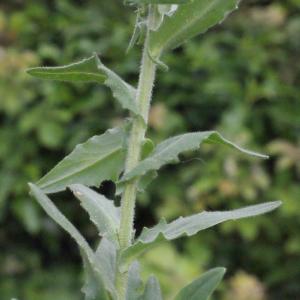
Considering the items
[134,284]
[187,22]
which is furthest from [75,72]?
[134,284]

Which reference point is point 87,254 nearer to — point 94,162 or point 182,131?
point 94,162

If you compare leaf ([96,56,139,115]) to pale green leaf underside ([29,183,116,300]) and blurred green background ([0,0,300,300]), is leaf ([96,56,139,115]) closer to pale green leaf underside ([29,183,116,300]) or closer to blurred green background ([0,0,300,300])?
pale green leaf underside ([29,183,116,300])

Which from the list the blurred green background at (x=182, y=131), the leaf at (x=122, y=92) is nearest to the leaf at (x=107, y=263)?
the leaf at (x=122, y=92)

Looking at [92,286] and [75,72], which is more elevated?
[75,72]

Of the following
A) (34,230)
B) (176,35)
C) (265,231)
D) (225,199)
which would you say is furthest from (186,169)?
(176,35)

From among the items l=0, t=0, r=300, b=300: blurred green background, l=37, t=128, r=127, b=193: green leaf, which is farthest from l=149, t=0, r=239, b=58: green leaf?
l=0, t=0, r=300, b=300: blurred green background
